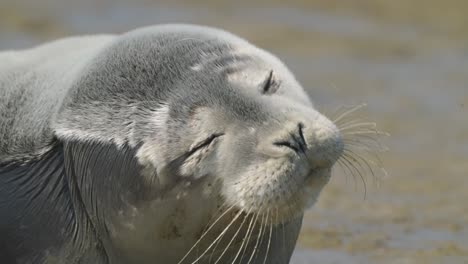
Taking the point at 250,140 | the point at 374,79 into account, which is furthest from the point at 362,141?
the point at 374,79

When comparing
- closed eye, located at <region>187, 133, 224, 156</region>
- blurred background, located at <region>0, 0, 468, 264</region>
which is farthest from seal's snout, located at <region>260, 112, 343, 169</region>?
blurred background, located at <region>0, 0, 468, 264</region>

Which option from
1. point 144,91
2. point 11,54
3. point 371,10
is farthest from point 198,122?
point 371,10

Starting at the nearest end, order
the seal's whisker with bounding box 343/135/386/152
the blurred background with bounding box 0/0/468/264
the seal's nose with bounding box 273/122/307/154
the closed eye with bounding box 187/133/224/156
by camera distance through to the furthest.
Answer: the seal's nose with bounding box 273/122/307/154, the closed eye with bounding box 187/133/224/156, the seal's whisker with bounding box 343/135/386/152, the blurred background with bounding box 0/0/468/264

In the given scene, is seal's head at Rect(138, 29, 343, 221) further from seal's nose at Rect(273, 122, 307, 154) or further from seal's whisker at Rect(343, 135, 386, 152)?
seal's whisker at Rect(343, 135, 386, 152)

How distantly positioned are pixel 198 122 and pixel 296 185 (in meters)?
0.53

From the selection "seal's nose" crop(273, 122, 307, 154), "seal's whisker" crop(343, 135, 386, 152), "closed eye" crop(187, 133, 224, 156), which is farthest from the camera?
"seal's whisker" crop(343, 135, 386, 152)

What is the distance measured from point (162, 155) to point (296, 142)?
25.3 inches

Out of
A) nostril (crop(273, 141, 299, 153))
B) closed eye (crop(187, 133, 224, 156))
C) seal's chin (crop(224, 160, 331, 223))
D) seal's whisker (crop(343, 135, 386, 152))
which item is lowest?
seal's chin (crop(224, 160, 331, 223))

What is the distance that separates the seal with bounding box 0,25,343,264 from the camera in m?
5.64

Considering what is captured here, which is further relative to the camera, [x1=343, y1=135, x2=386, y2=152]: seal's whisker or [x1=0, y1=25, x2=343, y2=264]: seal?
[x1=343, y1=135, x2=386, y2=152]: seal's whisker

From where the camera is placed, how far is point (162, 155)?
584 centimetres

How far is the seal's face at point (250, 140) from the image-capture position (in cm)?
557

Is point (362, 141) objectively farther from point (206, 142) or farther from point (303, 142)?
point (303, 142)

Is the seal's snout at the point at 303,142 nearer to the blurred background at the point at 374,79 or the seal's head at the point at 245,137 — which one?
the seal's head at the point at 245,137
